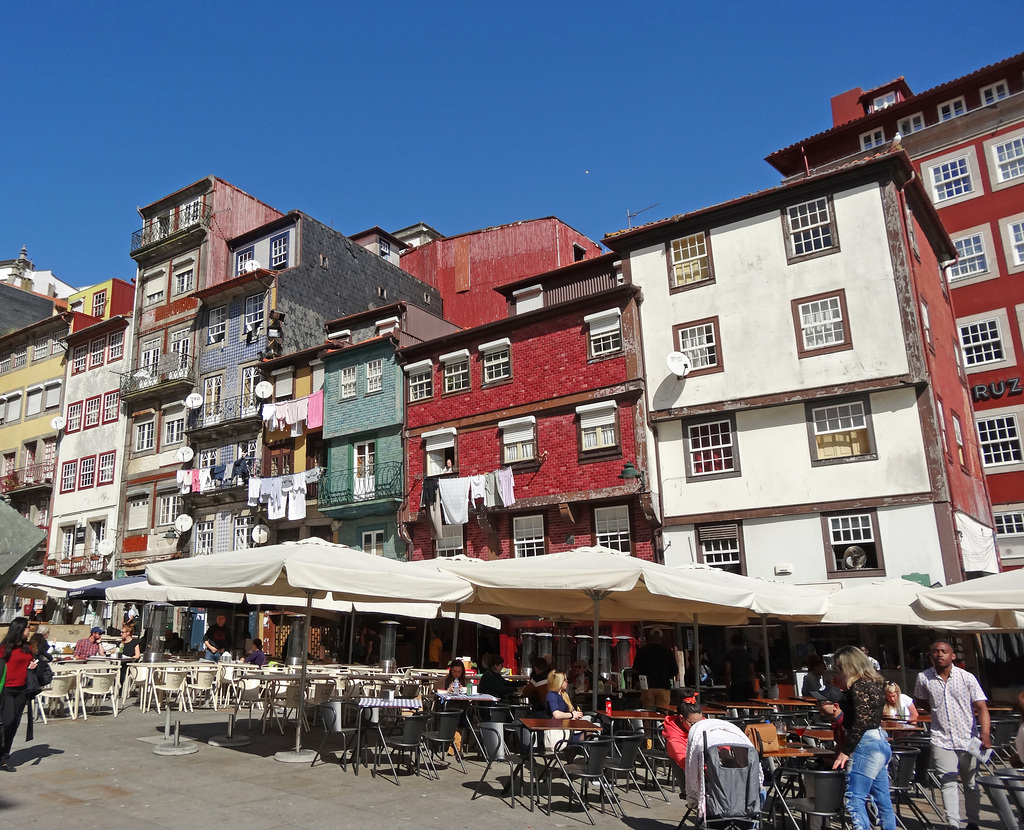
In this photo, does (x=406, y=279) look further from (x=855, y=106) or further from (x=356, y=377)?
(x=855, y=106)

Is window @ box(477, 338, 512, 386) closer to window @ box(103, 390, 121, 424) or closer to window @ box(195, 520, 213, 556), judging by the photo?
window @ box(195, 520, 213, 556)

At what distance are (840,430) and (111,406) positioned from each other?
3262 centimetres

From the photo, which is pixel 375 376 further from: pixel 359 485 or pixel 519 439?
pixel 519 439

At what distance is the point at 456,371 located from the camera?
2856 centimetres

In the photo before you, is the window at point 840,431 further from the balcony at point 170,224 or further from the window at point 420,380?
the balcony at point 170,224

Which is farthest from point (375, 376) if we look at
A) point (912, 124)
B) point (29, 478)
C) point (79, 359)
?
point (912, 124)

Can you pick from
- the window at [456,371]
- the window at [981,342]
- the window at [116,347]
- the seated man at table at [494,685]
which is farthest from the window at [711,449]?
the window at [116,347]

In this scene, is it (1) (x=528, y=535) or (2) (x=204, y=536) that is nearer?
(1) (x=528, y=535)

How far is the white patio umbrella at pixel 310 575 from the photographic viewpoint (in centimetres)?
1011

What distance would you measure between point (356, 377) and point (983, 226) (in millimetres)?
23827

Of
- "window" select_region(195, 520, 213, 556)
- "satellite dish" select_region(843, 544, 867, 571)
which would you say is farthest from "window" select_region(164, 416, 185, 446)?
"satellite dish" select_region(843, 544, 867, 571)

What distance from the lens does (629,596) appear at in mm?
12469

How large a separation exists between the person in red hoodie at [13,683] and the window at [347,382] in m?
20.6

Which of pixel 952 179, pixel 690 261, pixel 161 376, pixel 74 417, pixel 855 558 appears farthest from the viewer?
pixel 74 417
